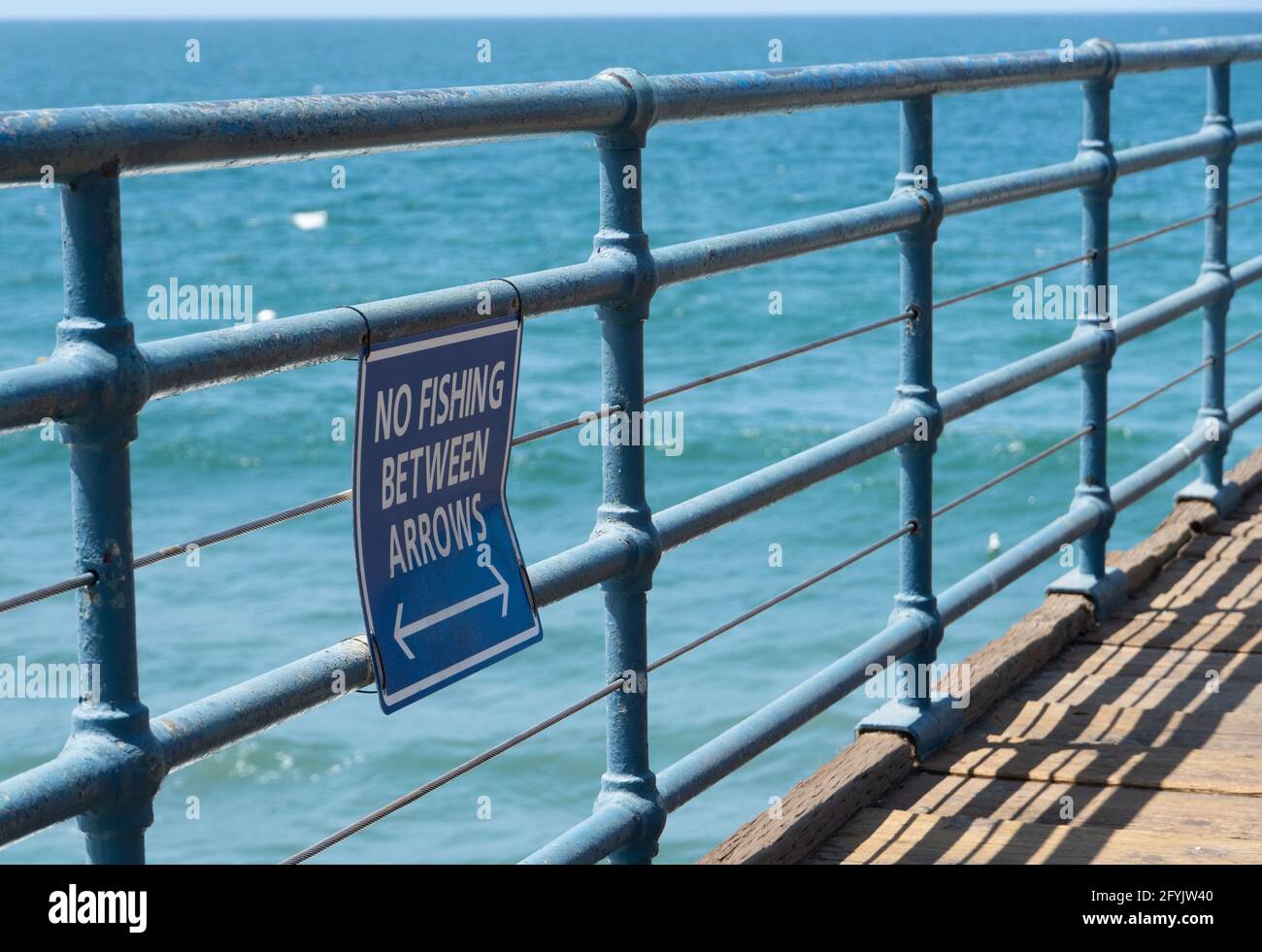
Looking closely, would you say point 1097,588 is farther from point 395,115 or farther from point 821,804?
point 395,115

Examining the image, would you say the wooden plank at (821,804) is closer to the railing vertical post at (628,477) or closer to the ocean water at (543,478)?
the railing vertical post at (628,477)

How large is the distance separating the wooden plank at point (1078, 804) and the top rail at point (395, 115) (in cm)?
120

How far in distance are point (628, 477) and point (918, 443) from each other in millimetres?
955

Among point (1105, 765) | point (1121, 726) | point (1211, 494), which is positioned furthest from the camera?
point (1211, 494)

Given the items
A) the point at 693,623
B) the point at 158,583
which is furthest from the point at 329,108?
the point at 158,583

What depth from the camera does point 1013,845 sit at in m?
2.84

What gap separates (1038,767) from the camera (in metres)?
3.23

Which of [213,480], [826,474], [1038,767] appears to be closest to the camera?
[826,474]

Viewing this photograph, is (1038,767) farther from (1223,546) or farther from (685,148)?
(685,148)

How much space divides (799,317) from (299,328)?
68.9ft

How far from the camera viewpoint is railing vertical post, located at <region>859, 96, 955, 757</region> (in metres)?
3.14

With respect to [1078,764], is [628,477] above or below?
above

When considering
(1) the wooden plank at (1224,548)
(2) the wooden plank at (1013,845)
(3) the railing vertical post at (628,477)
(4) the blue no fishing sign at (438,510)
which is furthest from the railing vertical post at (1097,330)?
(4) the blue no fishing sign at (438,510)

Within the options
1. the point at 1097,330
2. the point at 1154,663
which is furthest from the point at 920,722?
the point at 1097,330
